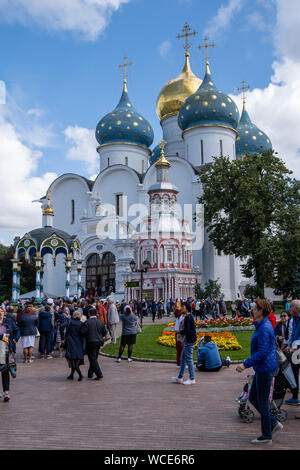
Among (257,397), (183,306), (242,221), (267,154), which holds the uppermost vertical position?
(267,154)

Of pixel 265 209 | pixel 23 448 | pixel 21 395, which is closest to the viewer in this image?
pixel 23 448

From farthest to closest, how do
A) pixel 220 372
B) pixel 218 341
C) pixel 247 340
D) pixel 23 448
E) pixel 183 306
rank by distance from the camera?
1. pixel 247 340
2. pixel 218 341
3. pixel 220 372
4. pixel 183 306
5. pixel 23 448

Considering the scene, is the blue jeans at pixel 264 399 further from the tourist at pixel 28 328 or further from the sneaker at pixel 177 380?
the tourist at pixel 28 328

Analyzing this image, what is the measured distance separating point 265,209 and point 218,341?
17239 millimetres

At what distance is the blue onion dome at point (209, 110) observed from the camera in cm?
3994

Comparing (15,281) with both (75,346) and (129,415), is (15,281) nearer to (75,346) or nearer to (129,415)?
(75,346)

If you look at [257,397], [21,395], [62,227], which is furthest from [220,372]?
[62,227]

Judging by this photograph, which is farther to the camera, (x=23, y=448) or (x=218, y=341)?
(x=218, y=341)

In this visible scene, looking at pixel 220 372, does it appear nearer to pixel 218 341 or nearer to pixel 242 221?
pixel 218 341

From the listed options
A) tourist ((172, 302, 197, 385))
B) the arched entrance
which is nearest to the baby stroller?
tourist ((172, 302, 197, 385))

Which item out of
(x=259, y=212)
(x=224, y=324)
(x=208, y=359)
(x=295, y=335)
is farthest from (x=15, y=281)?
(x=295, y=335)

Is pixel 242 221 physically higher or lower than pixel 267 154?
lower

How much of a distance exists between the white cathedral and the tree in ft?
16.2

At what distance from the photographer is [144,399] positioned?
7496mm
